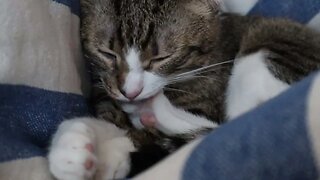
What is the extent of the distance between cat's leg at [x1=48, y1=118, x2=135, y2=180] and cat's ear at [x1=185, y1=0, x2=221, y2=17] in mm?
284

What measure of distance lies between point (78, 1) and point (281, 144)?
590mm

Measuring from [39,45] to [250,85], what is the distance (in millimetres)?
405

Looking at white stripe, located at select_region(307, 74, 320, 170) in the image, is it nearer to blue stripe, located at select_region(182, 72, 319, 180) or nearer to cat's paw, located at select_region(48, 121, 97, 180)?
blue stripe, located at select_region(182, 72, 319, 180)

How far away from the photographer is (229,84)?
122 centimetres

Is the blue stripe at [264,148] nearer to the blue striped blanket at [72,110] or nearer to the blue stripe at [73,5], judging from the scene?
the blue striped blanket at [72,110]

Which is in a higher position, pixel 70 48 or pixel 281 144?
pixel 281 144

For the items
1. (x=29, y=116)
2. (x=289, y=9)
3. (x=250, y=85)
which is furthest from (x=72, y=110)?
(x=289, y=9)

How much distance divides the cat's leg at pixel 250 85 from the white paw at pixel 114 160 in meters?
0.22

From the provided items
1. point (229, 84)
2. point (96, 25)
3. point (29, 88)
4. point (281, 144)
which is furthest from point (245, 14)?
point (281, 144)

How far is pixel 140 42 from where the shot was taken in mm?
1120

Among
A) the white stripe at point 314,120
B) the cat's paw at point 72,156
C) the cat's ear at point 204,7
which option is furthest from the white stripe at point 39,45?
the white stripe at point 314,120

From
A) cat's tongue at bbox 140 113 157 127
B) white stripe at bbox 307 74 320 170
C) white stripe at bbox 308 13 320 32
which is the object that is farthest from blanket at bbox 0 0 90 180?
white stripe at bbox 308 13 320 32

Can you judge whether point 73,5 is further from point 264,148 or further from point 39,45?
point 264,148

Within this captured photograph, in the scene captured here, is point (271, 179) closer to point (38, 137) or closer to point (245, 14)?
point (38, 137)
